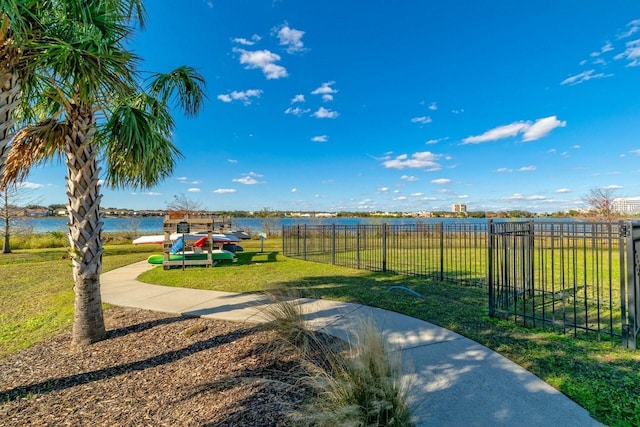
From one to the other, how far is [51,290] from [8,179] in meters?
4.32

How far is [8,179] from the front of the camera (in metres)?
4.65

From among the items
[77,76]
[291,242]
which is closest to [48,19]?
[77,76]

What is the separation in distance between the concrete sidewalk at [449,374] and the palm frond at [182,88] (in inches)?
146

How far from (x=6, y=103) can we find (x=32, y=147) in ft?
6.02

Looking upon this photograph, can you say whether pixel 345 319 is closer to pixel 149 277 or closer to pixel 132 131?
pixel 132 131

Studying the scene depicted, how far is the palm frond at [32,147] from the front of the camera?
402cm

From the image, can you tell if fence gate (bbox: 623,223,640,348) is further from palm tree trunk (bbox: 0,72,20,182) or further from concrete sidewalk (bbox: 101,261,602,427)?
palm tree trunk (bbox: 0,72,20,182)

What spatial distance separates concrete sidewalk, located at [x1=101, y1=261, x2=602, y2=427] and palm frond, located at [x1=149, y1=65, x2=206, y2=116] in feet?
12.2

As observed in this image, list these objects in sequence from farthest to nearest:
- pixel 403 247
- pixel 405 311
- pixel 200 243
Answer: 1. pixel 403 247
2. pixel 200 243
3. pixel 405 311

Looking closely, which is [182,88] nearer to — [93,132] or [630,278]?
[93,132]

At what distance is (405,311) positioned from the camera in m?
5.48

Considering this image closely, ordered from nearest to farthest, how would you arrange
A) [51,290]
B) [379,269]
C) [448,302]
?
[448,302] → [51,290] → [379,269]

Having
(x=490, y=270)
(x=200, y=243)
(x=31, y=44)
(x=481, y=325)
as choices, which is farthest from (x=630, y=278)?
(x=200, y=243)

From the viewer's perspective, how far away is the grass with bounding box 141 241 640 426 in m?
2.91
